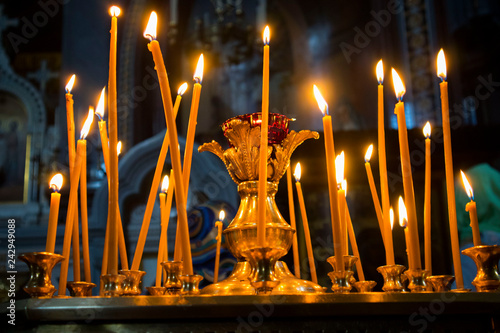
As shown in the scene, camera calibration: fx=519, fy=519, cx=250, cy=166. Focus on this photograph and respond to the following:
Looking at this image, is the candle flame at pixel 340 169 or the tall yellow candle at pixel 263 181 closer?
the tall yellow candle at pixel 263 181

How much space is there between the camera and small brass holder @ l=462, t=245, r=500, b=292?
26.6 inches

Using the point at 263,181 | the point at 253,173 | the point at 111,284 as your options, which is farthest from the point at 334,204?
the point at 111,284

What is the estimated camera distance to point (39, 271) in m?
0.66

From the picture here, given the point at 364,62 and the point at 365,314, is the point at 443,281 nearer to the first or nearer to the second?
the point at 365,314

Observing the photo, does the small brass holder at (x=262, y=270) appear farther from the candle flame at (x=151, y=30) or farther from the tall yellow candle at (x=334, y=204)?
the candle flame at (x=151, y=30)

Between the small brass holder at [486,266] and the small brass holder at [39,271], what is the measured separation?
1.79ft

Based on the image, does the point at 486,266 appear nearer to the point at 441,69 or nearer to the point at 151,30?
the point at 441,69

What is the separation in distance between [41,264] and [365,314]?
1.31ft

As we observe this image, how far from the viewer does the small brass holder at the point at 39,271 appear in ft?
2.12

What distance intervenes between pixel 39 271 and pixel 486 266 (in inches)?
22.9

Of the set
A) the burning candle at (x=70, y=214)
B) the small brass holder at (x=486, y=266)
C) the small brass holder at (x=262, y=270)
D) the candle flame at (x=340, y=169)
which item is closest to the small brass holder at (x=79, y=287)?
the burning candle at (x=70, y=214)

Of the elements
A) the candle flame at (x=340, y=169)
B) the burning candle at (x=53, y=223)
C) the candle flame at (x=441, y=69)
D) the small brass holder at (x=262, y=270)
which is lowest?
the small brass holder at (x=262, y=270)

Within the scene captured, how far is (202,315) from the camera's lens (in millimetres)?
574

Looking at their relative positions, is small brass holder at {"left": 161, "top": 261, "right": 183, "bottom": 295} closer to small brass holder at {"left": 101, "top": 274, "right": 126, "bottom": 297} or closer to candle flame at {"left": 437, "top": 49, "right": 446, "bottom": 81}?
small brass holder at {"left": 101, "top": 274, "right": 126, "bottom": 297}
